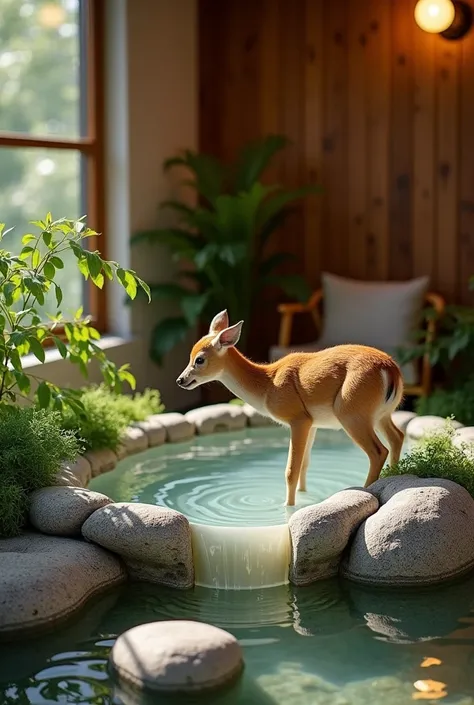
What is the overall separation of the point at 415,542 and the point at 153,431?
2009mm

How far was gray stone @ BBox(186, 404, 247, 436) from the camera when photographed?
5.74 meters

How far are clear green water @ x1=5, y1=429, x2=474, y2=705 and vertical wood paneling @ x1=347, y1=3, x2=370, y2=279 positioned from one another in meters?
3.50

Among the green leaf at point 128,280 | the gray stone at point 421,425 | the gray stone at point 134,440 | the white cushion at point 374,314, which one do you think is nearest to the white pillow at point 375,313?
the white cushion at point 374,314

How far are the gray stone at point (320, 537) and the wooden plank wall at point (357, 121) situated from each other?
3.58m

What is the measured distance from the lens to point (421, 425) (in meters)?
5.44

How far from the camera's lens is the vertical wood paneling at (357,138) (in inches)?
285

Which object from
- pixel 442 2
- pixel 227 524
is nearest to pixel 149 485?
pixel 227 524

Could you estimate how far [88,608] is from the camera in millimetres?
3643

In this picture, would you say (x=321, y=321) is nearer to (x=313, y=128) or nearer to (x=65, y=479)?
(x=313, y=128)

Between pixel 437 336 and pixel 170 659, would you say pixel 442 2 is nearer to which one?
pixel 437 336

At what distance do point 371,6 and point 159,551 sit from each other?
15.5 feet

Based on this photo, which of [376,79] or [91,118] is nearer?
[91,118]

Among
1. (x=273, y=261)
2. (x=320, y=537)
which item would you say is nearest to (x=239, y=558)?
(x=320, y=537)

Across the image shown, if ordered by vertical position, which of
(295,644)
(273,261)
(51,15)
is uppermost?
(51,15)
